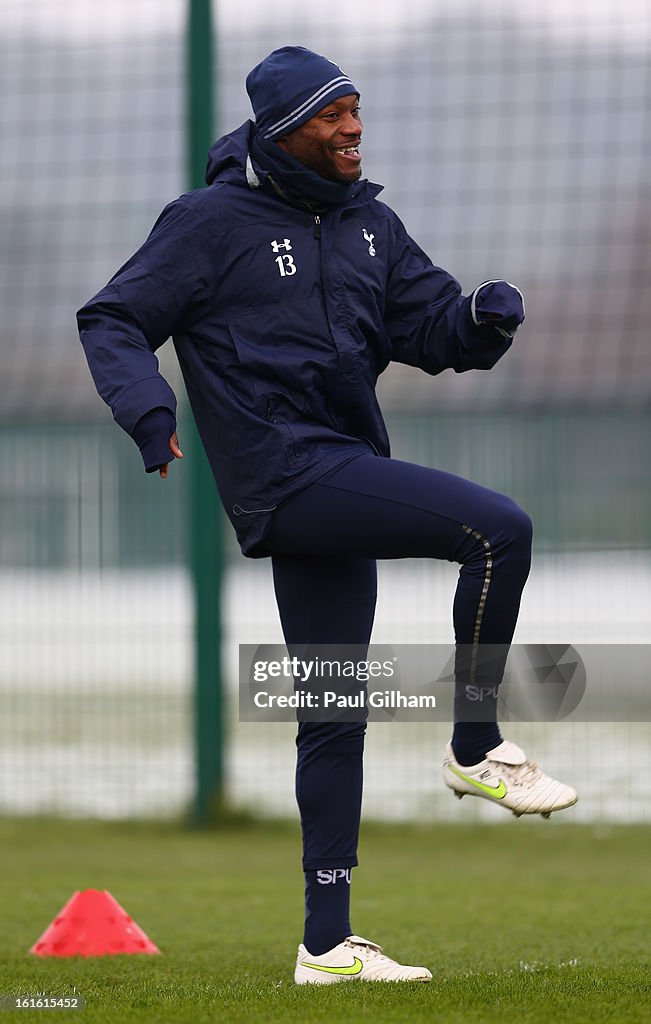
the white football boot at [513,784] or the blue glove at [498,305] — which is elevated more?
the blue glove at [498,305]

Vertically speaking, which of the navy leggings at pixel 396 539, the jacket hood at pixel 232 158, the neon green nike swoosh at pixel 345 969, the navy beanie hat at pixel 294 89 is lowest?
the neon green nike swoosh at pixel 345 969

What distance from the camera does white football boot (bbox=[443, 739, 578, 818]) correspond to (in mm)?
3799

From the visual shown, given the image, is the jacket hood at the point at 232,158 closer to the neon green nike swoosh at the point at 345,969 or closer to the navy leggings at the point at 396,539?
the navy leggings at the point at 396,539

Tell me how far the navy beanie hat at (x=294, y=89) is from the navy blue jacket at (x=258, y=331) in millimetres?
155

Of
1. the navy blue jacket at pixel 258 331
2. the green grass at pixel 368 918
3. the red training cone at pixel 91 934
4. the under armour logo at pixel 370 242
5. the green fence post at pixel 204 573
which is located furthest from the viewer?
the green fence post at pixel 204 573

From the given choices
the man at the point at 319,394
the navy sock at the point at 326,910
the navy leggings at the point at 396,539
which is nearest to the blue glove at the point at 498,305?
the man at the point at 319,394

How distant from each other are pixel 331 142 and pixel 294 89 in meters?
0.15

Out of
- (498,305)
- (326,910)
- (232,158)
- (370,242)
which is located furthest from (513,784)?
(232,158)

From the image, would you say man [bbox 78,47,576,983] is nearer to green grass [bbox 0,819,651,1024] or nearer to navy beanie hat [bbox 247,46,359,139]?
navy beanie hat [bbox 247,46,359,139]

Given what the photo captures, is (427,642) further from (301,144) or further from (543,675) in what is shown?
(301,144)

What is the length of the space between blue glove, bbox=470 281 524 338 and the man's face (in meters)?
0.42

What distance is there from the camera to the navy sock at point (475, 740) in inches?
154

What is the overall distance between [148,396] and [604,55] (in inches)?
185

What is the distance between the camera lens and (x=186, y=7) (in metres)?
7.83
